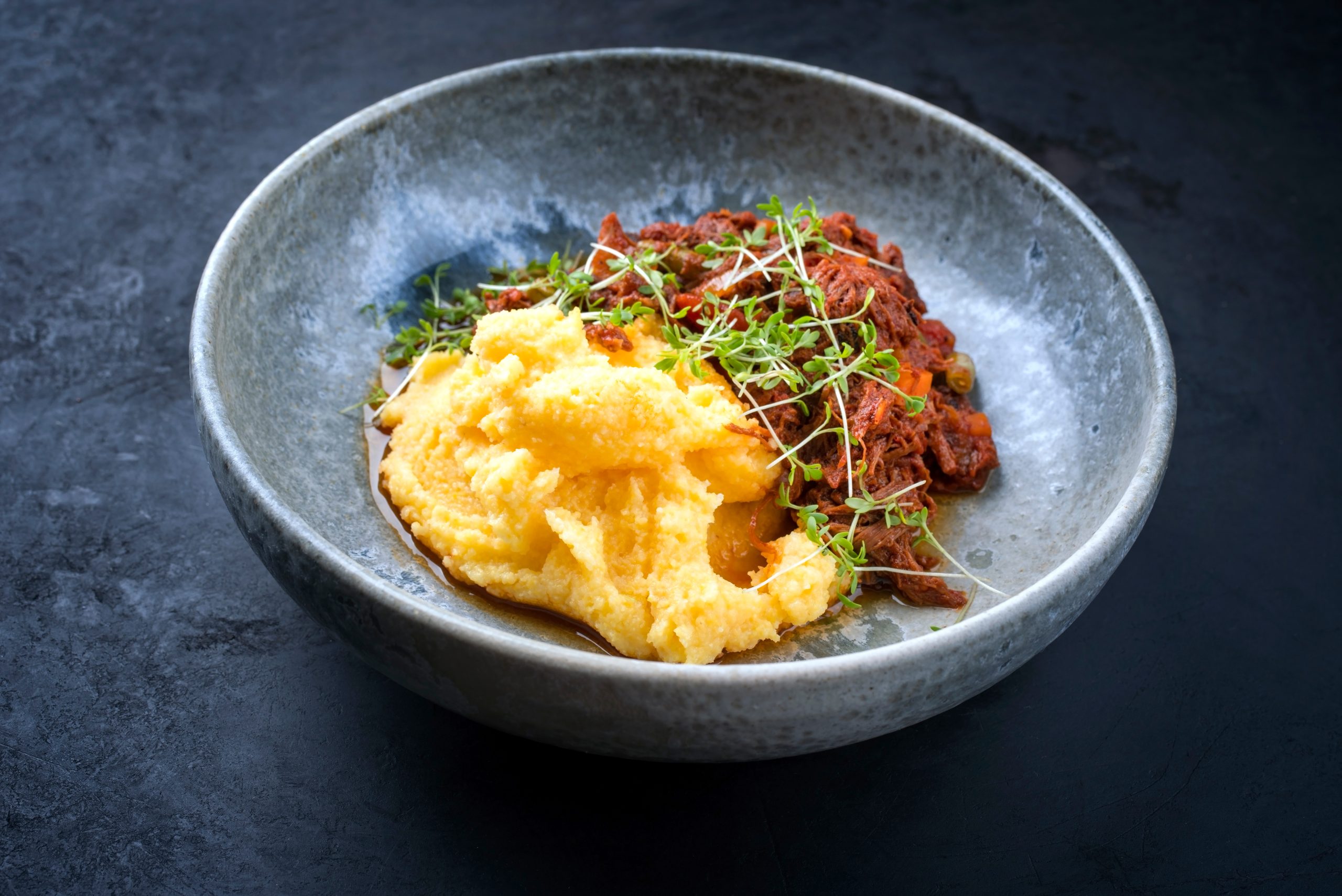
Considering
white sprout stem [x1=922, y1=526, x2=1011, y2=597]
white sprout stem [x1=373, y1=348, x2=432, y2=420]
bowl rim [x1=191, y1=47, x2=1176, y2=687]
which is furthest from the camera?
white sprout stem [x1=373, y1=348, x2=432, y2=420]

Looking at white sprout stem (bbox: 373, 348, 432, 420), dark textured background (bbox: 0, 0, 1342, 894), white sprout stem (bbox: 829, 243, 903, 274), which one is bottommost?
dark textured background (bbox: 0, 0, 1342, 894)

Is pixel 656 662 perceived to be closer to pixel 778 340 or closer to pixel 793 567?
pixel 793 567

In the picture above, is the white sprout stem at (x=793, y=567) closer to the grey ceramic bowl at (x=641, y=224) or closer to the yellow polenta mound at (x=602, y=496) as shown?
the yellow polenta mound at (x=602, y=496)

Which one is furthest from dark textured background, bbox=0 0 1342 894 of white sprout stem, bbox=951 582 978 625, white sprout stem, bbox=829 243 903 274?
white sprout stem, bbox=829 243 903 274

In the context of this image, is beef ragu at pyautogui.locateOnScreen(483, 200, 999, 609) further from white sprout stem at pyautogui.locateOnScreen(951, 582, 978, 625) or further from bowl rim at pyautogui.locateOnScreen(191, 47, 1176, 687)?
bowl rim at pyautogui.locateOnScreen(191, 47, 1176, 687)

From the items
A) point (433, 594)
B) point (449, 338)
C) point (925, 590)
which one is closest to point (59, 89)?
point (449, 338)

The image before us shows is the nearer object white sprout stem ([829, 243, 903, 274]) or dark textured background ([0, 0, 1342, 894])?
dark textured background ([0, 0, 1342, 894])

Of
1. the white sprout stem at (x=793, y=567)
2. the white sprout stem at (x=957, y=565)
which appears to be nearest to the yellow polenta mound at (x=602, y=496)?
the white sprout stem at (x=793, y=567)
